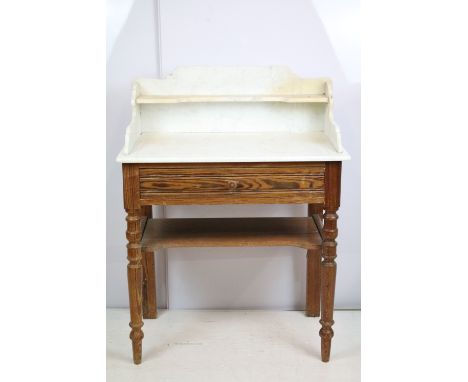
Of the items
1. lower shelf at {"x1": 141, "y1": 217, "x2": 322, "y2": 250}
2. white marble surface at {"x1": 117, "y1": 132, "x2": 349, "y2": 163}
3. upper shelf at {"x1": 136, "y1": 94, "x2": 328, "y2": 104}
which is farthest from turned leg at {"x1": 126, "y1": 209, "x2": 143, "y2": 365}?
upper shelf at {"x1": 136, "y1": 94, "x2": 328, "y2": 104}

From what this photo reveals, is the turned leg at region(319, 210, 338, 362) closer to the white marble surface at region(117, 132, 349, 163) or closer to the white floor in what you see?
the white floor

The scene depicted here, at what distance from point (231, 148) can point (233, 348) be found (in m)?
0.99

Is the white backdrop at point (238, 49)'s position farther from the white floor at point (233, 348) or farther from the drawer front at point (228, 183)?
the drawer front at point (228, 183)

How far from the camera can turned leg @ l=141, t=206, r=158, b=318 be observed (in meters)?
3.52

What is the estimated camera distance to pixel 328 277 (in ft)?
10.1

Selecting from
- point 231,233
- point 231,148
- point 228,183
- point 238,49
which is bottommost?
point 231,233

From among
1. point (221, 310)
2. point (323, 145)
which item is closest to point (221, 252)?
point (221, 310)

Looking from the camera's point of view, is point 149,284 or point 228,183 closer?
point 228,183

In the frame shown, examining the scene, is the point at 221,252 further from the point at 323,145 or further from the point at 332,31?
→ the point at 332,31

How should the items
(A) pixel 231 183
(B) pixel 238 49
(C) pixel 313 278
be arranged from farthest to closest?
(C) pixel 313 278, (B) pixel 238 49, (A) pixel 231 183

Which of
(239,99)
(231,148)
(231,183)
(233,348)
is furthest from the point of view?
(233,348)

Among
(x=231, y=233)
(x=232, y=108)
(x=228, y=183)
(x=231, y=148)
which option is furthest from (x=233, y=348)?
(x=232, y=108)

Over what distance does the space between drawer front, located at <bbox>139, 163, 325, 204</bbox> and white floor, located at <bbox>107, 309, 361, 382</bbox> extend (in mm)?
789

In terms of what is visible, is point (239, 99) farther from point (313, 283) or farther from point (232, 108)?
point (313, 283)
